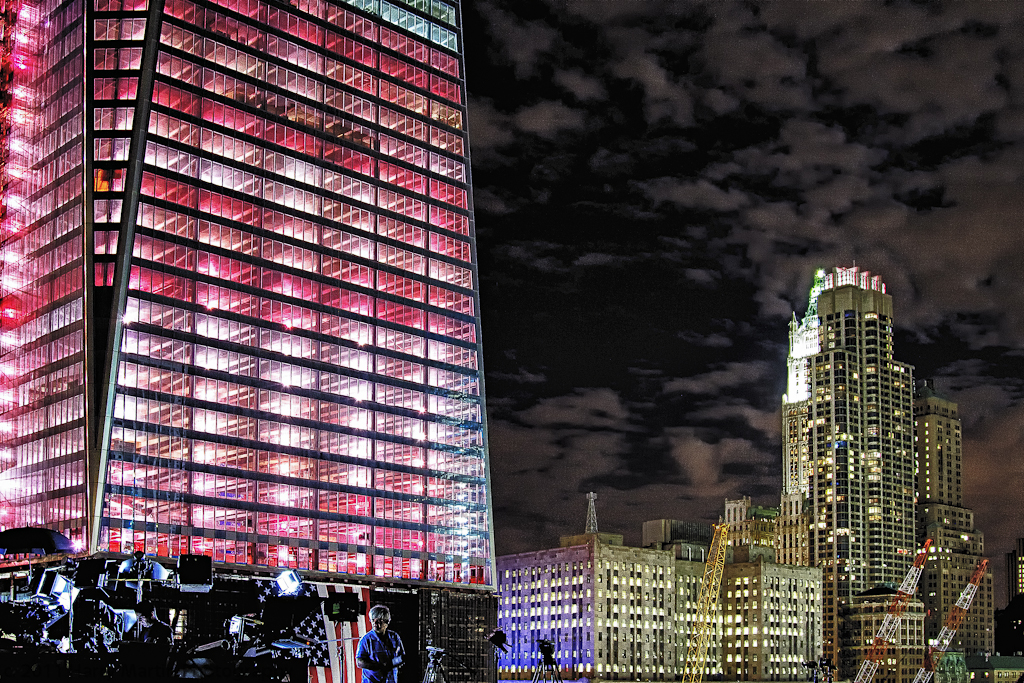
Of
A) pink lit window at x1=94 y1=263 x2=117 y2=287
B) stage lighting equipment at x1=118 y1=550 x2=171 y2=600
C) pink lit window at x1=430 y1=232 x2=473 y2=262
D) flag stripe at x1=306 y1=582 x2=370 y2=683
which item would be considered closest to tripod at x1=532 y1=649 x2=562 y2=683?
stage lighting equipment at x1=118 y1=550 x2=171 y2=600

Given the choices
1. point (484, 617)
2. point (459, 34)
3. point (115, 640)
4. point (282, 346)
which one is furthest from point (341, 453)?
point (115, 640)

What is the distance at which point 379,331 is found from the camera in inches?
5266

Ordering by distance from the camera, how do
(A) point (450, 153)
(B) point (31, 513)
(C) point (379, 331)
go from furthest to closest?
(A) point (450, 153) → (C) point (379, 331) → (B) point (31, 513)

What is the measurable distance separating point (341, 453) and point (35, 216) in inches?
1501

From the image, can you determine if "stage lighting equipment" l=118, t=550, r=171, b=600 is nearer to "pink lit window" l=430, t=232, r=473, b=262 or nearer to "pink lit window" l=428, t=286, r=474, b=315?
"pink lit window" l=428, t=286, r=474, b=315

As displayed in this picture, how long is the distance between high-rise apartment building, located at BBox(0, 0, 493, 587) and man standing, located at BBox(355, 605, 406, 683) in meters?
86.5

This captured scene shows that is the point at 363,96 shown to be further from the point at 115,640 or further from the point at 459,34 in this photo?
the point at 115,640

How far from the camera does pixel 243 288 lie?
122438 mm

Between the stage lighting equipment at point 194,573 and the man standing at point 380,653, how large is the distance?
43.0 feet

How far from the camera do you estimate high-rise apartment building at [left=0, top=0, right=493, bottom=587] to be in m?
113

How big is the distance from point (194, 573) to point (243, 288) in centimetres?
8730

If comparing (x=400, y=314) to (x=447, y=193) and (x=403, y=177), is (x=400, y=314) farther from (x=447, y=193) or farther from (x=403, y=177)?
(x=447, y=193)

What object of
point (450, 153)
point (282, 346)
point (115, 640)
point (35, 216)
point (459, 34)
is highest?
point (459, 34)

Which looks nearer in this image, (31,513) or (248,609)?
(248,609)
